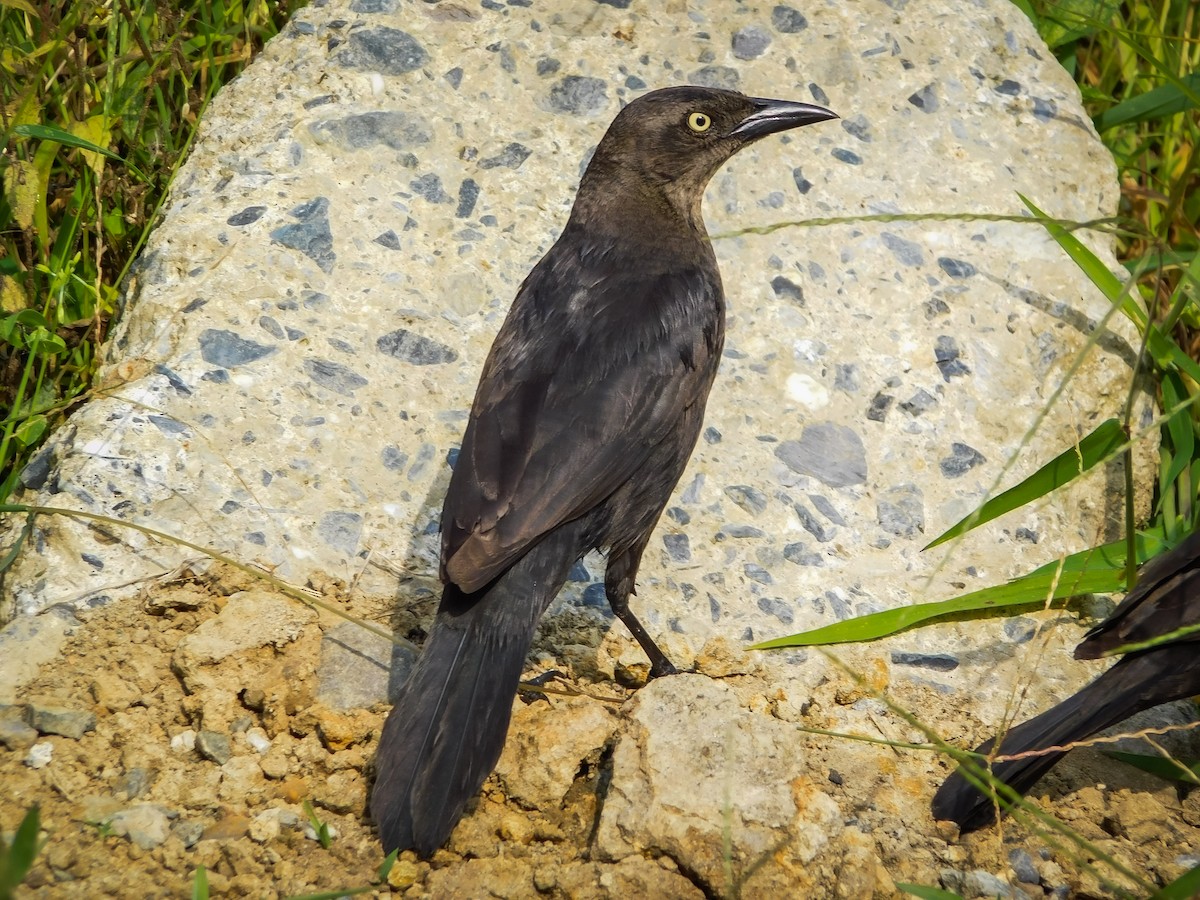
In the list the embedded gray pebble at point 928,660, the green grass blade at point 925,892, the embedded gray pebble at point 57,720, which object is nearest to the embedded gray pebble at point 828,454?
the embedded gray pebble at point 928,660

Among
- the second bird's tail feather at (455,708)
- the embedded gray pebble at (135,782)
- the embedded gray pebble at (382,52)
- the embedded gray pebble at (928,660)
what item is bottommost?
the embedded gray pebble at (135,782)

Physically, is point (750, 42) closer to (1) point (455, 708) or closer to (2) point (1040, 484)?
(2) point (1040, 484)

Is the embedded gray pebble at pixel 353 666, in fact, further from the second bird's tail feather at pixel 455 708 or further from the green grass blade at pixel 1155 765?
the green grass blade at pixel 1155 765

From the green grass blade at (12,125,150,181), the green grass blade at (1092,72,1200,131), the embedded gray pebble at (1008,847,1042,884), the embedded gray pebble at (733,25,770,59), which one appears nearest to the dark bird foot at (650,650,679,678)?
the embedded gray pebble at (1008,847,1042,884)

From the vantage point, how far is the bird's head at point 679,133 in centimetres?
437

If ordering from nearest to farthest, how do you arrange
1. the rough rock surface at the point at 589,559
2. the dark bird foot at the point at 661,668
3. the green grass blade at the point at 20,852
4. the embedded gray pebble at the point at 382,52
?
the green grass blade at the point at 20,852 < the rough rock surface at the point at 589,559 < the dark bird foot at the point at 661,668 < the embedded gray pebble at the point at 382,52

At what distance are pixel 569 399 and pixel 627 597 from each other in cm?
66

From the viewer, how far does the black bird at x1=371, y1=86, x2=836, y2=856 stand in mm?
3127

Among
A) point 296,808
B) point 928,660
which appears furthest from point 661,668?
point 296,808

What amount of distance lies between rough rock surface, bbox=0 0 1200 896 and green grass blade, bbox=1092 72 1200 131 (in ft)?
0.70

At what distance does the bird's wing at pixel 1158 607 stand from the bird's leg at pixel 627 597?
3.76ft

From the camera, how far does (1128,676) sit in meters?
3.42

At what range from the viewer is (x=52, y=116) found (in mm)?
4633

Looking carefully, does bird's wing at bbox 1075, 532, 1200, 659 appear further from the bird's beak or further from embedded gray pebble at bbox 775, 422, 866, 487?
the bird's beak
